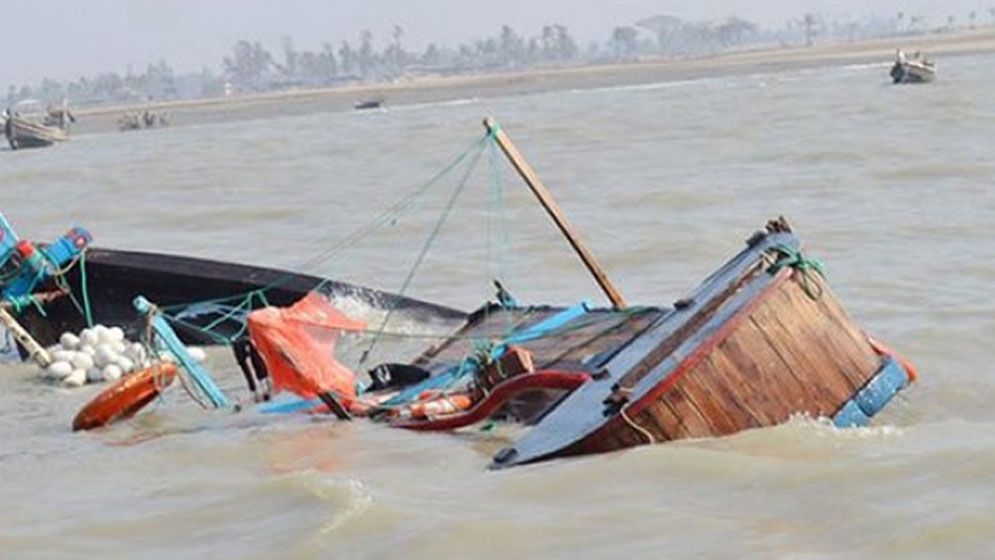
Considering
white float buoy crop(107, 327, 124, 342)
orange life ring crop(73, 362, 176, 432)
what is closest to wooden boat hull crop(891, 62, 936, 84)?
white float buoy crop(107, 327, 124, 342)

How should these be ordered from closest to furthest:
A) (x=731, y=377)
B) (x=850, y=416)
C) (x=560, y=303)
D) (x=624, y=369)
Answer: (x=731, y=377), (x=850, y=416), (x=624, y=369), (x=560, y=303)

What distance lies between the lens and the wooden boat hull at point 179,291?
1234cm

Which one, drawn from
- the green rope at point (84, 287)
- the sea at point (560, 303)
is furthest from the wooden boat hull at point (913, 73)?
the green rope at point (84, 287)

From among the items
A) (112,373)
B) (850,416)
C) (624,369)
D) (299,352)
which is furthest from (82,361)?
(850,416)

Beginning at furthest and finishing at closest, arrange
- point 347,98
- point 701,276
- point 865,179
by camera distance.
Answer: point 347,98 < point 865,179 < point 701,276

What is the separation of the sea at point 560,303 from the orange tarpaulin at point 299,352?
0.30 m

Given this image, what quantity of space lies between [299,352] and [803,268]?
9.47 feet

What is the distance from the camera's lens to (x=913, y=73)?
49281 millimetres

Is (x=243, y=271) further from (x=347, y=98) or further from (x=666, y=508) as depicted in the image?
(x=347, y=98)

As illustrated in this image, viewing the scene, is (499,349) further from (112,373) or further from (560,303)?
(560,303)

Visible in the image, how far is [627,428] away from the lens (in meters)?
7.52

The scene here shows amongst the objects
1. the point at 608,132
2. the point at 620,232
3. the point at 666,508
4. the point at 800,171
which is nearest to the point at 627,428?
the point at 666,508

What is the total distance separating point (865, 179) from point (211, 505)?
15.2 m

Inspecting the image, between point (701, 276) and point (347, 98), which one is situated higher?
point (701, 276)
